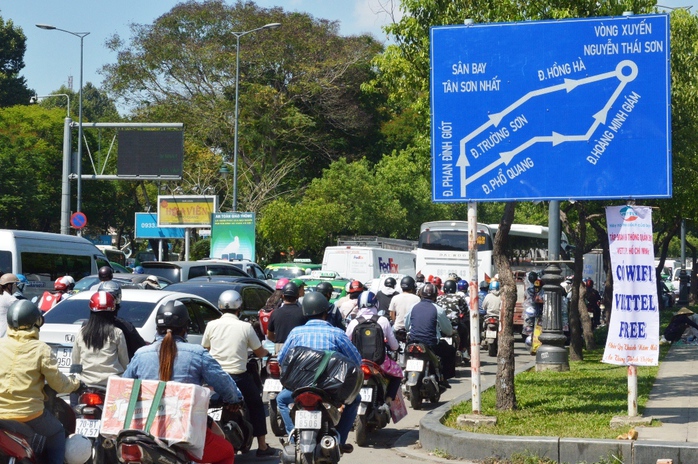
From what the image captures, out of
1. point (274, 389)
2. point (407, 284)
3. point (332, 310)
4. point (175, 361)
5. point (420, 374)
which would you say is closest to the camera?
point (175, 361)

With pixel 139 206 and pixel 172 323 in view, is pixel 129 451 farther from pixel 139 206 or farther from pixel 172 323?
pixel 139 206

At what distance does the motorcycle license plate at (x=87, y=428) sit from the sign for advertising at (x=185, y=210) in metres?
35.6

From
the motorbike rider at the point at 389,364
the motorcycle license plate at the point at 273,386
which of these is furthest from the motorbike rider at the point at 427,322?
the motorcycle license plate at the point at 273,386

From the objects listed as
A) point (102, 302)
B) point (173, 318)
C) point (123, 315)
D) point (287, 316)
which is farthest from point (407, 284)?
point (173, 318)

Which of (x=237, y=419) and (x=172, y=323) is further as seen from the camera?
(x=237, y=419)

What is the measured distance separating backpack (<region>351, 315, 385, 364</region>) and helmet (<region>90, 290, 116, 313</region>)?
3.27m

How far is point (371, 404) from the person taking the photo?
10.1m

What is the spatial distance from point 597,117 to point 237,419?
191 inches

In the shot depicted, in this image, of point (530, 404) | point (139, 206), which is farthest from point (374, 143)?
point (530, 404)

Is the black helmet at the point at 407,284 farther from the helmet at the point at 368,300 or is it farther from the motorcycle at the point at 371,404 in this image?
the motorcycle at the point at 371,404

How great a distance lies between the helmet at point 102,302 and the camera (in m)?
7.75

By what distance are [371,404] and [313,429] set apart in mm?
3087

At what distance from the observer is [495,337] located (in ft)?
68.7

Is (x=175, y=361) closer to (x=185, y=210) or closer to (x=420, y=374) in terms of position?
(x=420, y=374)
